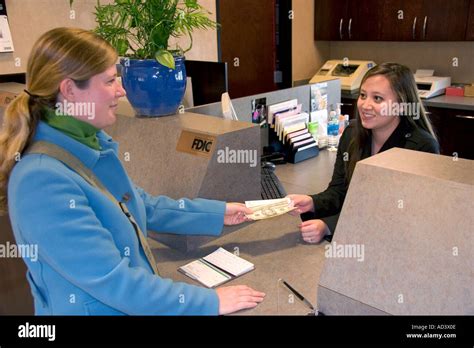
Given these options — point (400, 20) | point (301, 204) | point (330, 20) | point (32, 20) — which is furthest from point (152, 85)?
point (330, 20)

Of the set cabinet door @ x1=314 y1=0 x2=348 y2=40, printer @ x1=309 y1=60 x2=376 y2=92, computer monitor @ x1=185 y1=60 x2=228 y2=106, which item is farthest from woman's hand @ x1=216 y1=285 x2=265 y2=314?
cabinet door @ x1=314 y1=0 x2=348 y2=40

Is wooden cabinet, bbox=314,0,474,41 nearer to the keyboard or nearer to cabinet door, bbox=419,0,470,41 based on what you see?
cabinet door, bbox=419,0,470,41

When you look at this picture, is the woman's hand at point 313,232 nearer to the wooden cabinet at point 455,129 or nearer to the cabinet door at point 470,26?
the wooden cabinet at point 455,129

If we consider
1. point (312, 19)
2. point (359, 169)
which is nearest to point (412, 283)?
point (359, 169)

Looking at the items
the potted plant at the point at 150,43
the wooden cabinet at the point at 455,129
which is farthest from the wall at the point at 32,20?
the wooden cabinet at the point at 455,129

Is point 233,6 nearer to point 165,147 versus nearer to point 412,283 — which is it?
point 165,147

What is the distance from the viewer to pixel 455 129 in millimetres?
3457

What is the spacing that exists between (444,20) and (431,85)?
51 centimetres

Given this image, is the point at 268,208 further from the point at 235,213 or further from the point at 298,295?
the point at 298,295

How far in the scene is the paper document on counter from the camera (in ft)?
4.39

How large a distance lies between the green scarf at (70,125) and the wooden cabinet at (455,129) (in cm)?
310

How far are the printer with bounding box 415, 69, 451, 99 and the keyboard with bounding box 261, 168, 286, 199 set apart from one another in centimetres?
231

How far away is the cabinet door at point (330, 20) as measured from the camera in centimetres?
421

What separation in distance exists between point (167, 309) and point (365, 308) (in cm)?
40
